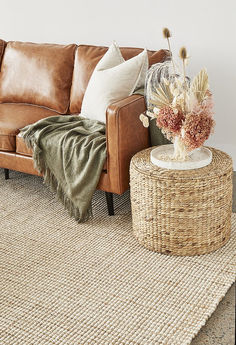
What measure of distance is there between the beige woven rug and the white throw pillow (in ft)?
2.17

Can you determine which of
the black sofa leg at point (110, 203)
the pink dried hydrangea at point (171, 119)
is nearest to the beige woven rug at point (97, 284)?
the black sofa leg at point (110, 203)

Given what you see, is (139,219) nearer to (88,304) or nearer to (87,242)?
(87,242)

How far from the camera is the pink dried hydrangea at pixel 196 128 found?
7.71 ft

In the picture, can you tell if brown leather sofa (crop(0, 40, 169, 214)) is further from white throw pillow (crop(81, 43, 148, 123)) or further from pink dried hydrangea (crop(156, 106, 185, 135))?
pink dried hydrangea (crop(156, 106, 185, 135))

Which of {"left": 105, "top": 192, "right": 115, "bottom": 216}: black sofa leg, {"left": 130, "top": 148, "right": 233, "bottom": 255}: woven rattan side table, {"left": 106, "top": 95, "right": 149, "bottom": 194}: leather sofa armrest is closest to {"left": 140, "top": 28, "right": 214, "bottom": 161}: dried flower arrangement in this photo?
{"left": 130, "top": 148, "right": 233, "bottom": 255}: woven rattan side table

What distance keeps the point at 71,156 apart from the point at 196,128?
81cm

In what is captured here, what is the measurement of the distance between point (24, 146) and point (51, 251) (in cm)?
80

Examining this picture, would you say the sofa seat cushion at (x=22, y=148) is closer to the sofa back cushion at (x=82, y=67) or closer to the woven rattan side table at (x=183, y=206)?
the sofa back cushion at (x=82, y=67)

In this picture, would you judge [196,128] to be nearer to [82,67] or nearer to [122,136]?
[122,136]

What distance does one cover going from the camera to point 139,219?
Answer: 8.39ft

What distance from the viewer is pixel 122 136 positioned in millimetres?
2697

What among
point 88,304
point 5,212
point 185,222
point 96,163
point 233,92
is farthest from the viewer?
point 233,92

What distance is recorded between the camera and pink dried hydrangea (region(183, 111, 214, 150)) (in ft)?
7.71

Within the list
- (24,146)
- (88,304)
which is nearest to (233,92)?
(24,146)
